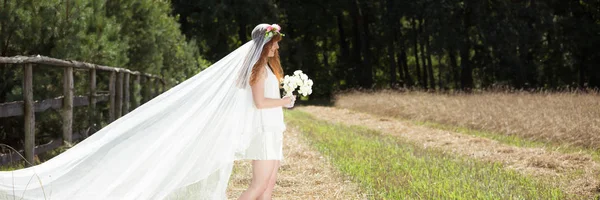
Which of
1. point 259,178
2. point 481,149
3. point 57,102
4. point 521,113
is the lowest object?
point 481,149

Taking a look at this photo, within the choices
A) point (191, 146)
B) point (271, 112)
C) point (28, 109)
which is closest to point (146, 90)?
point (28, 109)

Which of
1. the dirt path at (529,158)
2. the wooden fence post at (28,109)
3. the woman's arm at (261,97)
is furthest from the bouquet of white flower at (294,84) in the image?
the wooden fence post at (28,109)

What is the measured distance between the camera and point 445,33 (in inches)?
1743

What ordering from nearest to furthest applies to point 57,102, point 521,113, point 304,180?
1. point 304,180
2. point 57,102
3. point 521,113

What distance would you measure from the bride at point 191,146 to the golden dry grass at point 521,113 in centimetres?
849

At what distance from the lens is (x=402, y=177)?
8.47 m

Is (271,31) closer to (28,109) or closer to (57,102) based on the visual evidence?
(28,109)

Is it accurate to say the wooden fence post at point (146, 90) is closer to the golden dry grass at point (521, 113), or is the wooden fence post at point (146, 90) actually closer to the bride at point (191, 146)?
the golden dry grass at point (521, 113)

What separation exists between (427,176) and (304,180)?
139 centimetres

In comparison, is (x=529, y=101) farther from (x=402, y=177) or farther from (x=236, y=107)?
(x=236, y=107)

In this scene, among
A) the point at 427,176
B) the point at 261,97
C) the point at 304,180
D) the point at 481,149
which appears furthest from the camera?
the point at 481,149

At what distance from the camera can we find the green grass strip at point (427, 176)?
7.22 metres

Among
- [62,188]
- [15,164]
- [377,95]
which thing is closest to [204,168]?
[62,188]

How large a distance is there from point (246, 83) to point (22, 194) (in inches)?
75.9
